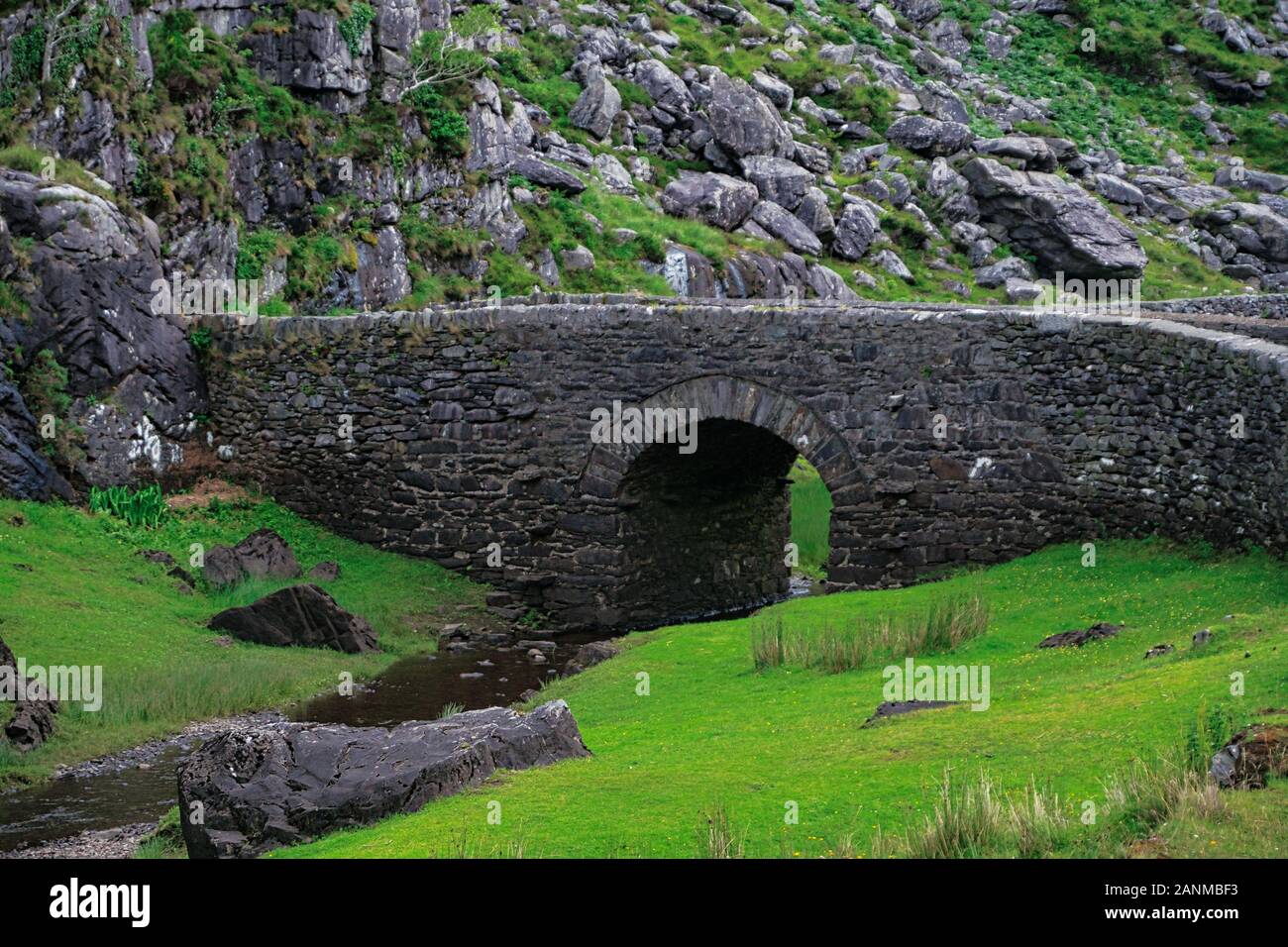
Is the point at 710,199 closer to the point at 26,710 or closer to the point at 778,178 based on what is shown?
the point at 778,178

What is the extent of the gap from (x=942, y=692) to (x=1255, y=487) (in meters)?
5.91

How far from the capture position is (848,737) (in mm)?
11055

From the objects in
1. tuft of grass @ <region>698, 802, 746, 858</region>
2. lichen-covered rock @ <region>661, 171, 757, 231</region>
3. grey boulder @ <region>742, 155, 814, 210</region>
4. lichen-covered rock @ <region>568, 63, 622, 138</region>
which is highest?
lichen-covered rock @ <region>568, 63, 622, 138</region>

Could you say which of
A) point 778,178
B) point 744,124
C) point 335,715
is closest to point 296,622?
point 335,715

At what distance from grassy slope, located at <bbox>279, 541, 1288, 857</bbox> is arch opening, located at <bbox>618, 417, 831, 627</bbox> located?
6.45 meters

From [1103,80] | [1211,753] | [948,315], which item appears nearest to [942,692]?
[1211,753]

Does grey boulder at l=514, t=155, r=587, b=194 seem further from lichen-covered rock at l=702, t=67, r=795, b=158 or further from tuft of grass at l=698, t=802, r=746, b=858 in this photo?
tuft of grass at l=698, t=802, r=746, b=858

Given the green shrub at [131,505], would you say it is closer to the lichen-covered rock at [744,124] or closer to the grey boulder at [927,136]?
the lichen-covered rock at [744,124]

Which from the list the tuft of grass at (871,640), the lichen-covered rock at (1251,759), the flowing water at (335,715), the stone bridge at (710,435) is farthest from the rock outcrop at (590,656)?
the lichen-covered rock at (1251,759)

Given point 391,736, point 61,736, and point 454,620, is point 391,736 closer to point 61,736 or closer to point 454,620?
point 61,736

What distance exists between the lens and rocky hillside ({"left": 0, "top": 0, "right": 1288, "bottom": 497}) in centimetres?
2352

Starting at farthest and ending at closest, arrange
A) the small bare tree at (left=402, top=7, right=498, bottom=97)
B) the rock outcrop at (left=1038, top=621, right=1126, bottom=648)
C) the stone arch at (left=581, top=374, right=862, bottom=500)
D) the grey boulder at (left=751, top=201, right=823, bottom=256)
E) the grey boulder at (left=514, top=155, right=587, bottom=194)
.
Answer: the grey boulder at (left=751, top=201, right=823, bottom=256), the grey boulder at (left=514, top=155, right=587, bottom=194), the small bare tree at (left=402, top=7, right=498, bottom=97), the stone arch at (left=581, top=374, right=862, bottom=500), the rock outcrop at (left=1038, top=621, right=1126, bottom=648)

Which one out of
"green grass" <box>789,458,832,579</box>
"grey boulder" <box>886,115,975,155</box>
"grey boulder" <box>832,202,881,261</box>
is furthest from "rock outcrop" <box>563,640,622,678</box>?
"grey boulder" <box>886,115,975,155</box>

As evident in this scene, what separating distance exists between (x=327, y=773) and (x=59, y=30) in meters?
18.5
